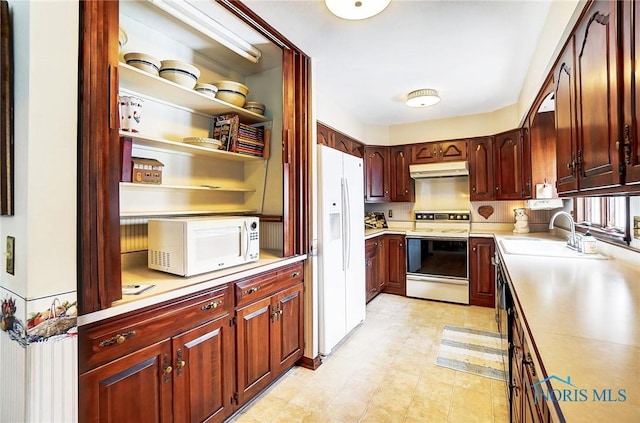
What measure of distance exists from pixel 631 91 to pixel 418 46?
157cm

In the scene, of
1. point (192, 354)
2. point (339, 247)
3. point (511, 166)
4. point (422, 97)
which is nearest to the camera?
point (192, 354)

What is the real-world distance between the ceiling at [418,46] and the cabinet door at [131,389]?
2.00 metres

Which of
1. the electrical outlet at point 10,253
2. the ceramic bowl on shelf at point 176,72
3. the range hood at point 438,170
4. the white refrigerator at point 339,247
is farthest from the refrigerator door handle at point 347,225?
the electrical outlet at point 10,253

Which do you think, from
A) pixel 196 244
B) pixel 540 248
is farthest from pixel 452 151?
pixel 196 244

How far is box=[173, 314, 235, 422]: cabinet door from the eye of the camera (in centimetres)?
145

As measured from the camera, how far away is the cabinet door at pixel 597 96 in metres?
1.12

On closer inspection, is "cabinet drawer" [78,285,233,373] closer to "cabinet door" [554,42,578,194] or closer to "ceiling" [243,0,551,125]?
"ceiling" [243,0,551,125]

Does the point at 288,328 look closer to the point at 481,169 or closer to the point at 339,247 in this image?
the point at 339,247

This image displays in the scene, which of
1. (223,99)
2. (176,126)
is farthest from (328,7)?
(176,126)

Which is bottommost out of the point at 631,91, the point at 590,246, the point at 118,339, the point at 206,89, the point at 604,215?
the point at 118,339

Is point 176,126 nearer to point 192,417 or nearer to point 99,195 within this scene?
point 99,195

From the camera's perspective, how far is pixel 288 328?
2221 mm

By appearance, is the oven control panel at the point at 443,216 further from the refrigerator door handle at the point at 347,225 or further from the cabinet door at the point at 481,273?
the refrigerator door handle at the point at 347,225

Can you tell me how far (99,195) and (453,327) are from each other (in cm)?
326
